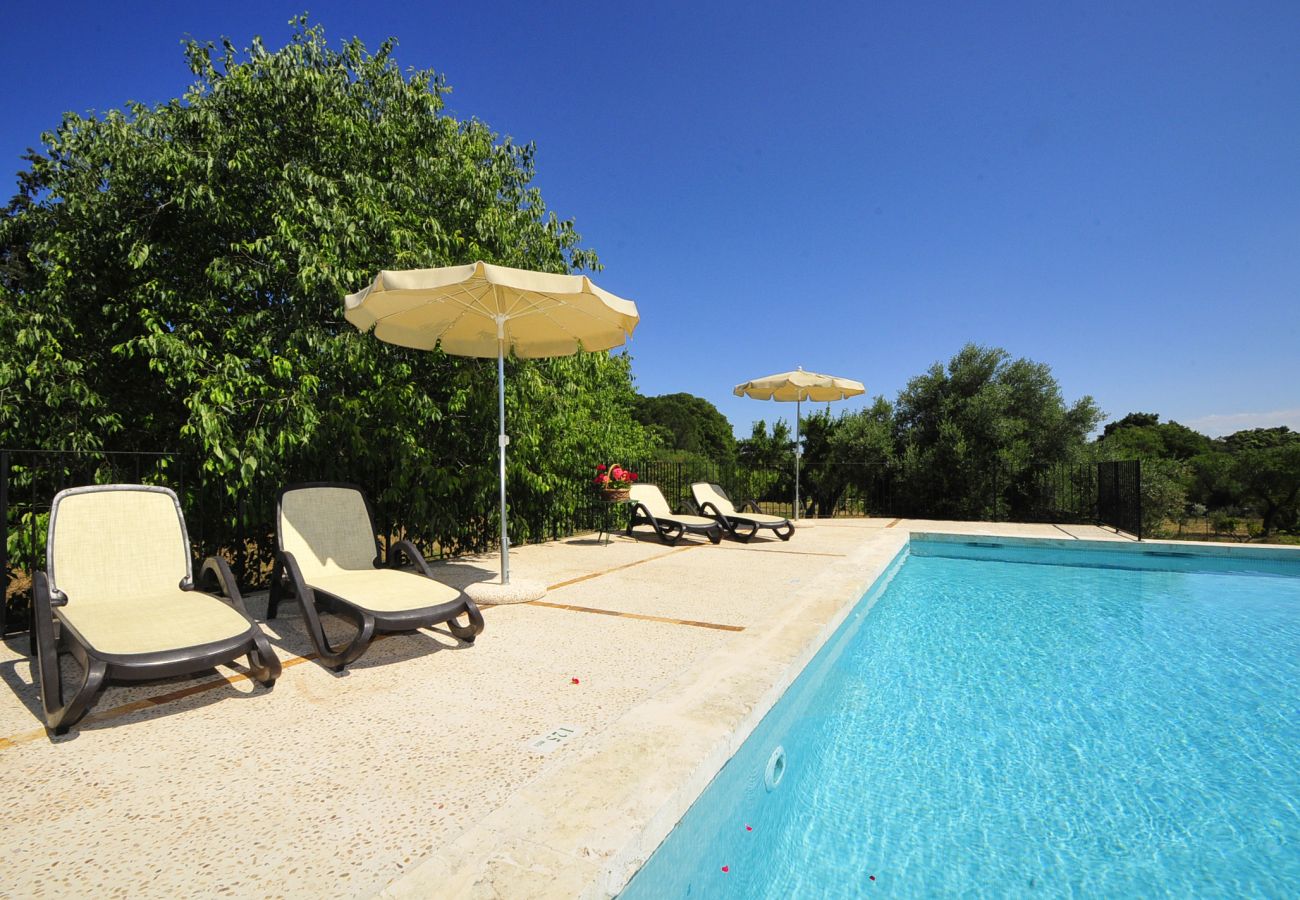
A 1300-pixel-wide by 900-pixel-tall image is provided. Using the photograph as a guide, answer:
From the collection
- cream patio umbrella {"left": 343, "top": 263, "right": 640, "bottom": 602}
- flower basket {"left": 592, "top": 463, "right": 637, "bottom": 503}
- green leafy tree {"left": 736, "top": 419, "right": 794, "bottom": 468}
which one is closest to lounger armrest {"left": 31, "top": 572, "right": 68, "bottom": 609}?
cream patio umbrella {"left": 343, "top": 263, "right": 640, "bottom": 602}

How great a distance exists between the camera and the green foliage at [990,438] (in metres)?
13.3

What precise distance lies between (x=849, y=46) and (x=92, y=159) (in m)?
9.79

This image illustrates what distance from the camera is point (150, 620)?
2879 mm

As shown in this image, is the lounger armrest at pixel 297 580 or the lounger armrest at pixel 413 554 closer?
the lounger armrest at pixel 297 580

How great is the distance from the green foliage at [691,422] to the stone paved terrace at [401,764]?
37.0m

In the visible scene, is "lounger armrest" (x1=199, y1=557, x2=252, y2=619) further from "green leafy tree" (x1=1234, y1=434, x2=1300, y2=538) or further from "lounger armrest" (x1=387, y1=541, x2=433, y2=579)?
"green leafy tree" (x1=1234, y1=434, x2=1300, y2=538)

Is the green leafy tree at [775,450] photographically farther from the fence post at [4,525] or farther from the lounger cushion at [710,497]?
the fence post at [4,525]

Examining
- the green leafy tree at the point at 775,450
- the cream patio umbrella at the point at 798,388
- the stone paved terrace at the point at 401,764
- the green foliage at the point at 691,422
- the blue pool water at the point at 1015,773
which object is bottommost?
the blue pool water at the point at 1015,773

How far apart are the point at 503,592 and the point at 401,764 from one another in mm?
2707

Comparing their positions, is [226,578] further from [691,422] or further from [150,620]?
[691,422]

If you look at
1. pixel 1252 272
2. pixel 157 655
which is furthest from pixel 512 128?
pixel 1252 272

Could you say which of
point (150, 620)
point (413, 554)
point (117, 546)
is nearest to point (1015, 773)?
point (413, 554)

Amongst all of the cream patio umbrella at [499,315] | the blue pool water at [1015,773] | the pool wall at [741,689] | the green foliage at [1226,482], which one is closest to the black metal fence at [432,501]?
the cream patio umbrella at [499,315]

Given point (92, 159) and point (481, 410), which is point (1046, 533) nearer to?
point (481, 410)
